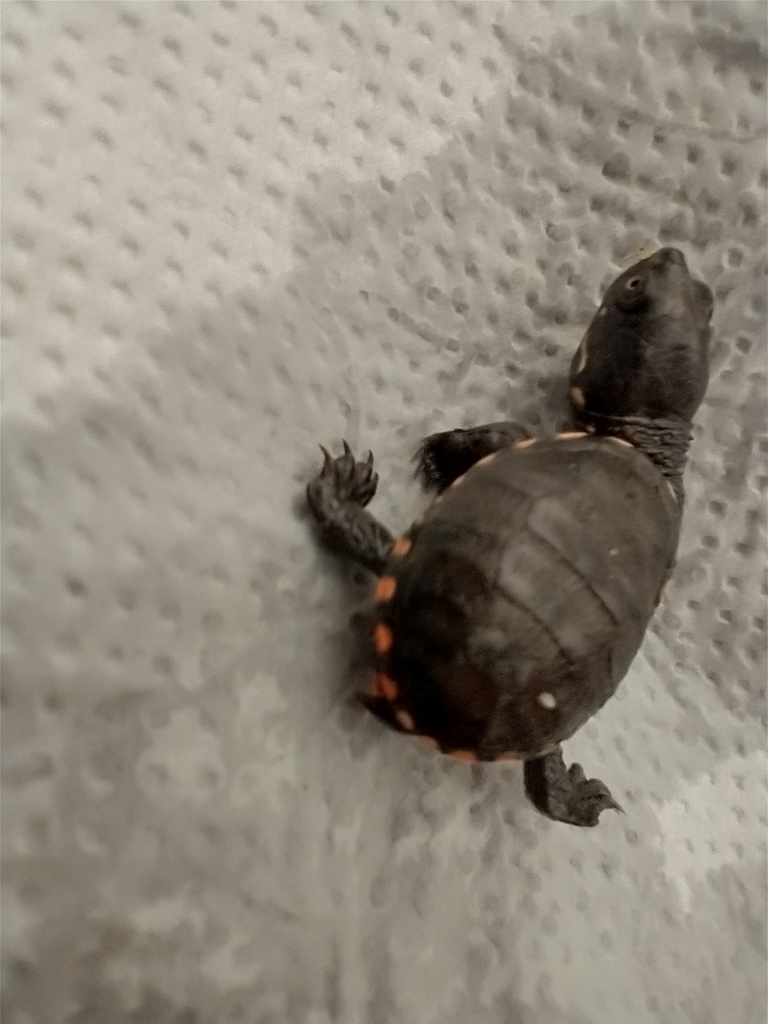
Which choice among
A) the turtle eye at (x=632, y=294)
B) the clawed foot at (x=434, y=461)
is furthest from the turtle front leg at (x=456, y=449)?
the turtle eye at (x=632, y=294)

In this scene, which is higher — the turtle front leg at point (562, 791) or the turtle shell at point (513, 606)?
the turtle shell at point (513, 606)

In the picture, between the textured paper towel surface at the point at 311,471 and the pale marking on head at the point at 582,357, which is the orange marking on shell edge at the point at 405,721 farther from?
the pale marking on head at the point at 582,357

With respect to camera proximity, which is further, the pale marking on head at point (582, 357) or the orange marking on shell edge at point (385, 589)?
the pale marking on head at point (582, 357)

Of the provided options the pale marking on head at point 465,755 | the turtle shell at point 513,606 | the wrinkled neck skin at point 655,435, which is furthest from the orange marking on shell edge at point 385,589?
the wrinkled neck skin at point 655,435

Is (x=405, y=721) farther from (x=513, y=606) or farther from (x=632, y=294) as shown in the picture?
(x=632, y=294)

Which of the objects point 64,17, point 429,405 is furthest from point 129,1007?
point 64,17

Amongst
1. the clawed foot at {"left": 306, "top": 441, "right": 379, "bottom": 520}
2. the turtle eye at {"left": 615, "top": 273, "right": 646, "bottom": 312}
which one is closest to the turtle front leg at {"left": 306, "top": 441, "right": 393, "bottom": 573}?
the clawed foot at {"left": 306, "top": 441, "right": 379, "bottom": 520}

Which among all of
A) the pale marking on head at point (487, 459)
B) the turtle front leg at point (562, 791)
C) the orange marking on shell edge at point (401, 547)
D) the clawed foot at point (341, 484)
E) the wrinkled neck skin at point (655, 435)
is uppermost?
the wrinkled neck skin at point (655, 435)

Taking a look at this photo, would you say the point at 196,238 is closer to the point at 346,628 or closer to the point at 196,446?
the point at 196,446
